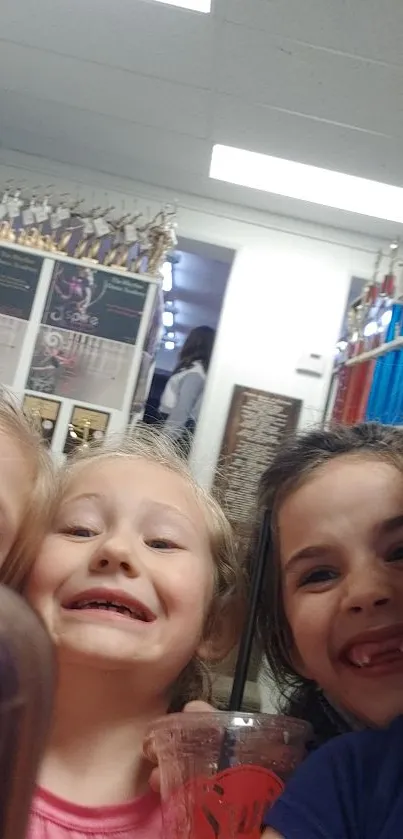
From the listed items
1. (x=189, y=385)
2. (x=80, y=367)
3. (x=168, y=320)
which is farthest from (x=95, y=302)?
(x=168, y=320)

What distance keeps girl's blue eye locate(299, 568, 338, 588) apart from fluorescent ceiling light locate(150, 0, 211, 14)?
1.80 metres

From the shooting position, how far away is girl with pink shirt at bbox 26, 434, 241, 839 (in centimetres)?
48

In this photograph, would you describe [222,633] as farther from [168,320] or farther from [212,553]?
[168,320]

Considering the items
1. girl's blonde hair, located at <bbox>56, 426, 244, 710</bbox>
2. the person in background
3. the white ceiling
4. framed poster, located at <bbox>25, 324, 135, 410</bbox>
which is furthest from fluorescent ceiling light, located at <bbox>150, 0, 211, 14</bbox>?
girl's blonde hair, located at <bbox>56, 426, 244, 710</bbox>

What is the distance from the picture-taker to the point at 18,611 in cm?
17

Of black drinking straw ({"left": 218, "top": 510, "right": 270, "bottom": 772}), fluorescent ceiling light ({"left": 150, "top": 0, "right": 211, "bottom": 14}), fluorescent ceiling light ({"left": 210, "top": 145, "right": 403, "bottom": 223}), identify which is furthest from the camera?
fluorescent ceiling light ({"left": 210, "top": 145, "right": 403, "bottom": 223})

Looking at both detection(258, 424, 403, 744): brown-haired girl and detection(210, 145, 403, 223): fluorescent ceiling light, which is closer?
detection(258, 424, 403, 744): brown-haired girl

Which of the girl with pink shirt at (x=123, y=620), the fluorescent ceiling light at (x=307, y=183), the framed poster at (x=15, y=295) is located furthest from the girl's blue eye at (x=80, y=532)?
the fluorescent ceiling light at (x=307, y=183)

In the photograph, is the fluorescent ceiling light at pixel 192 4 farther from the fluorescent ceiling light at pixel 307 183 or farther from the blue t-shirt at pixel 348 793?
the blue t-shirt at pixel 348 793

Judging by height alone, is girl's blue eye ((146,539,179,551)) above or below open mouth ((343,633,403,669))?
above

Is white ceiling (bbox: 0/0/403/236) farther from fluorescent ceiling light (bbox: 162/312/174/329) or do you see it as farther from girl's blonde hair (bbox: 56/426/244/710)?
girl's blonde hair (bbox: 56/426/244/710)

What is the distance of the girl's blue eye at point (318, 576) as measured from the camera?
1.64 ft

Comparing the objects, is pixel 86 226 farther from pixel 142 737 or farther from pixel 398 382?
pixel 142 737

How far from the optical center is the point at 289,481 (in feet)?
1.92
